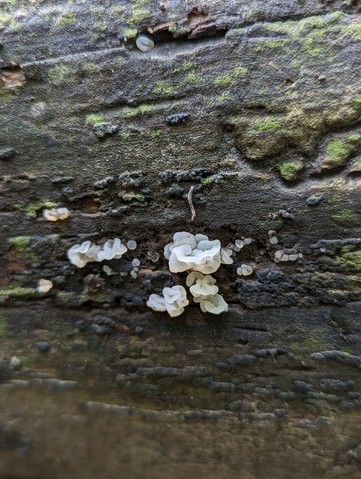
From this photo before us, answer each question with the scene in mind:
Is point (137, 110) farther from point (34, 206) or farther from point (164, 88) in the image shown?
point (34, 206)

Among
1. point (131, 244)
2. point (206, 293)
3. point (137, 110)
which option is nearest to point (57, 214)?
point (131, 244)

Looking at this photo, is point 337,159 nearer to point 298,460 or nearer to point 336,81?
point 336,81

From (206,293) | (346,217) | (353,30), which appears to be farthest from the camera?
(206,293)

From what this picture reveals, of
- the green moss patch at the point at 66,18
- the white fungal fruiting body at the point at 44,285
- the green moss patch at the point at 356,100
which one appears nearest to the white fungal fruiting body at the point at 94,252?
the white fungal fruiting body at the point at 44,285

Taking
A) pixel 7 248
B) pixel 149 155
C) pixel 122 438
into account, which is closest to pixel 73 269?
pixel 7 248

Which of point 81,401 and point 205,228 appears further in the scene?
point 81,401

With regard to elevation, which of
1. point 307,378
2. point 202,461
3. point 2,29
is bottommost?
point 202,461
